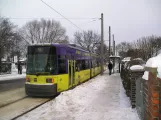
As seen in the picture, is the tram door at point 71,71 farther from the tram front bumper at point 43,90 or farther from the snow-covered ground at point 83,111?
the snow-covered ground at point 83,111

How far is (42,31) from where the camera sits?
7156 centimetres

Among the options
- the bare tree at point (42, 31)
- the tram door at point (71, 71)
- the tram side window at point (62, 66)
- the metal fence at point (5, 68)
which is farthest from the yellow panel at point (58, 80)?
the bare tree at point (42, 31)

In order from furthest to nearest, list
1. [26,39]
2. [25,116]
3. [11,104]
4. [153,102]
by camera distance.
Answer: [26,39] < [11,104] < [25,116] < [153,102]

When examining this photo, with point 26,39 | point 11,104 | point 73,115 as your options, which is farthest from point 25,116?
point 26,39

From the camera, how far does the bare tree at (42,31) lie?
70.2 meters

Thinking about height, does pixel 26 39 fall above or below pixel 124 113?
above

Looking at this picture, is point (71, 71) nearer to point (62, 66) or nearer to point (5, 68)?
point (62, 66)

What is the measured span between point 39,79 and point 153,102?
30.3 ft

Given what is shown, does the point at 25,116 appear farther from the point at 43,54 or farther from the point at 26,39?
the point at 26,39

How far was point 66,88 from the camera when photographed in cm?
1372

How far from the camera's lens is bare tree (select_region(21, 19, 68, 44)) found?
70.2 m

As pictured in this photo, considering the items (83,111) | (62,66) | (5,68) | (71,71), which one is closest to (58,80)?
(62,66)

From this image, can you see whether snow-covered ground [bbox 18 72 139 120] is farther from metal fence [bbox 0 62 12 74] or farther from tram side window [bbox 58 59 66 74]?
metal fence [bbox 0 62 12 74]

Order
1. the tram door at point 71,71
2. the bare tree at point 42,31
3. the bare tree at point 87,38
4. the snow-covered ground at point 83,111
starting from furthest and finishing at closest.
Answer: the bare tree at point 87,38 → the bare tree at point 42,31 → the tram door at point 71,71 → the snow-covered ground at point 83,111
